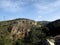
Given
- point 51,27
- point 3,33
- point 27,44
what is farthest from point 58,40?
point 51,27

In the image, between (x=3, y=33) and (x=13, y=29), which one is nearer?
(x=3, y=33)

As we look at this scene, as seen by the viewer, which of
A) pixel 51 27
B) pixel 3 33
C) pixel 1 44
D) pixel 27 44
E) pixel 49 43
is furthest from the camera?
pixel 51 27

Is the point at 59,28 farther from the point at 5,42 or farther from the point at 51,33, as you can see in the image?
the point at 5,42

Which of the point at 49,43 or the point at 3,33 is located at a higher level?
the point at 3,33

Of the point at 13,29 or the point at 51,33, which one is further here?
the point at 13,29

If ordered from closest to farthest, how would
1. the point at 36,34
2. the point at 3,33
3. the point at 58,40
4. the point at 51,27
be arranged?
1. the point at 3,33
2. the point at 58,40
3. the point at 36,34
4. the point at 51,27

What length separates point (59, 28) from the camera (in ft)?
255

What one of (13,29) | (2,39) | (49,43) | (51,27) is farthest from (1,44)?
(13,29)

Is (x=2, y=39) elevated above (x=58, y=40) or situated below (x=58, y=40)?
above

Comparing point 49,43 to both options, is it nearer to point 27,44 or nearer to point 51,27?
point 27,44

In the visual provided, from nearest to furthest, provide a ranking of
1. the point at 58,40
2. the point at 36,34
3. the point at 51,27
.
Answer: the point at 58,40, the point at 36,34, the point at 51,27

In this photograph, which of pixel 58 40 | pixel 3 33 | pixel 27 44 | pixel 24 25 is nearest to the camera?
pixel 3 33

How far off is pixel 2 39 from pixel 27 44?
2979cm

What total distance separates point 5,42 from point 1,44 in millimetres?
1112
